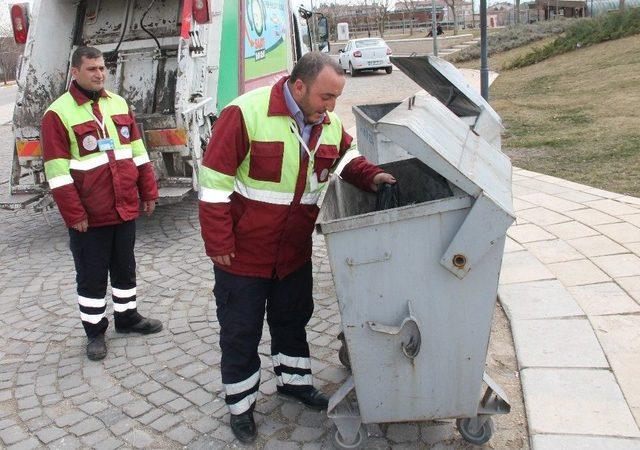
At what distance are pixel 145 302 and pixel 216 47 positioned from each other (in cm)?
293

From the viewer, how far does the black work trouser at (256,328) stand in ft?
9.14

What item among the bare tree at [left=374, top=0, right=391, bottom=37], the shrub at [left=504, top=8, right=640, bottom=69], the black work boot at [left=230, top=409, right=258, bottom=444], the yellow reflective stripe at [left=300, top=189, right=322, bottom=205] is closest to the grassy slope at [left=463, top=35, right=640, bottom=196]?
the shrub at [left=504, top=8, right=640, bottom=69]

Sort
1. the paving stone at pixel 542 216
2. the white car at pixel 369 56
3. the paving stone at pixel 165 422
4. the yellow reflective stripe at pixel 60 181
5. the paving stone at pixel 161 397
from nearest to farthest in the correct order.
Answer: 1. the paving stone at pixel 165 422
2. the paving stone at pixel 161 397
3. the yellow reflective stripe at pixel 60 181
4. the paving stone at pixel 542 216
5. the white car at pixel 369 56

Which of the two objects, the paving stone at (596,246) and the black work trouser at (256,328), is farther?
the paving stone at (596,246)

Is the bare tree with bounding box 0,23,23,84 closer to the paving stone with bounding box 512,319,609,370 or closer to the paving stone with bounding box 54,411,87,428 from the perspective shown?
the paving stone with bounding box 54,411,87,428

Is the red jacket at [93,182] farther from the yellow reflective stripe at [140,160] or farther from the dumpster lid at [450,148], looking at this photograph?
the dumpster lid at [450,148]

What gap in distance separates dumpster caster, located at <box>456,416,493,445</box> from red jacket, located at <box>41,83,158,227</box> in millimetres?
2280

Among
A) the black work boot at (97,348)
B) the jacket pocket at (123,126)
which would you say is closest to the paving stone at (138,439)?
the black work boot at (97,348)

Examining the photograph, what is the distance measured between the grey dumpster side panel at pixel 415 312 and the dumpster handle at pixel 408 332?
0.02 metres

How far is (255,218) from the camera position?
8.76 feet

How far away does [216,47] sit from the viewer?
624 cm

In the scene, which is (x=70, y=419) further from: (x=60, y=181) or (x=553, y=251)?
(x=553, y=251)

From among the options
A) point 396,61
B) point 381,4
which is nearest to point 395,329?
point 396,61

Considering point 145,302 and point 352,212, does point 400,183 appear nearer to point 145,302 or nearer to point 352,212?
point 352,212
